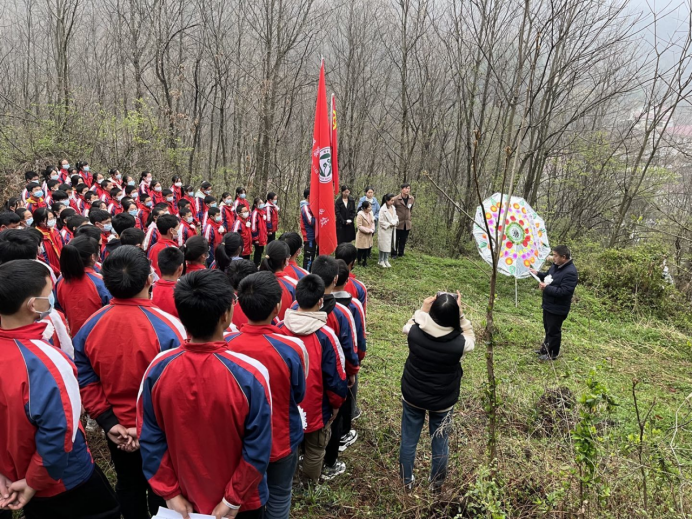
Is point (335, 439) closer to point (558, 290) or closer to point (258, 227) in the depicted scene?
point (558, 290)

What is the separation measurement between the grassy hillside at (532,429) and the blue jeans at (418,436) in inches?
5.2

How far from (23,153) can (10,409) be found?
52.1 feet

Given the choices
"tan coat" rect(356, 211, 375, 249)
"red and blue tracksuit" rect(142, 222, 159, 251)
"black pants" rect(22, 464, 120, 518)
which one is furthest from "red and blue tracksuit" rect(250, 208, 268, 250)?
"black pants" rect(22, 464, 120, 518)

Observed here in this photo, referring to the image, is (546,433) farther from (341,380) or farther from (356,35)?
(356,35)

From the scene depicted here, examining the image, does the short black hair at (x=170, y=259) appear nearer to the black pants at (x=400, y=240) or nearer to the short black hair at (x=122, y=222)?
the short black hair at (x=122, y=222)

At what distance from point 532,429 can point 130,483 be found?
12.3 feet

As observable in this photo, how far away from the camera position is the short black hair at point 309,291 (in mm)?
2924

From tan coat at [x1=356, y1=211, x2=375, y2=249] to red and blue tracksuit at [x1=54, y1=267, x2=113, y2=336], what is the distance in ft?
23.7

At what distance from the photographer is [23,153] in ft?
47.0

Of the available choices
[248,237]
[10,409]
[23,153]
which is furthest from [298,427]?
[23,153]

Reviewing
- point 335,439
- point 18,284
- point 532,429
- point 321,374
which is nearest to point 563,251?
point 532,429

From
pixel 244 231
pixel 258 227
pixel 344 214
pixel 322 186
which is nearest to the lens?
pixel 322 186

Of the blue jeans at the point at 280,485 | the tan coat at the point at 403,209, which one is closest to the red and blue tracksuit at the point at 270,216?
the tan coat at the point at 403,209

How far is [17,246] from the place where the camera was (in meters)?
3.75
